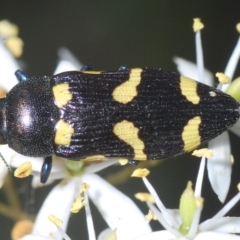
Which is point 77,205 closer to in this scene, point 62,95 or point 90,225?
point 90,225

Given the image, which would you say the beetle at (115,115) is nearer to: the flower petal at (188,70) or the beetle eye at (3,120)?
the beetle eye at (3,120)

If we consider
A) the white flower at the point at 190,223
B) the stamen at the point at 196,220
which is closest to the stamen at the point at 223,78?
the white flower at the point at 190,223

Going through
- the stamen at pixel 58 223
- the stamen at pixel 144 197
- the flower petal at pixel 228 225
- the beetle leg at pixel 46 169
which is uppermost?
the beetle leg at pixel 46 169

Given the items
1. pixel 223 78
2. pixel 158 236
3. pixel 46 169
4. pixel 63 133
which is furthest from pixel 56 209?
pixel 223 78

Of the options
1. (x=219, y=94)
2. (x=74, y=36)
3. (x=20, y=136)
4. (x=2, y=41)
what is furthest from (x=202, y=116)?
(x=74, y=36)

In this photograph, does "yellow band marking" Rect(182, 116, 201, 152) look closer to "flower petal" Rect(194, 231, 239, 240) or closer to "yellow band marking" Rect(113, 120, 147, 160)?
"yellow band marking" Rect(113, 120, 147, 160)

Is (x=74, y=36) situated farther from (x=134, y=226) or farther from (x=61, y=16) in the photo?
(x=134, y=226)
